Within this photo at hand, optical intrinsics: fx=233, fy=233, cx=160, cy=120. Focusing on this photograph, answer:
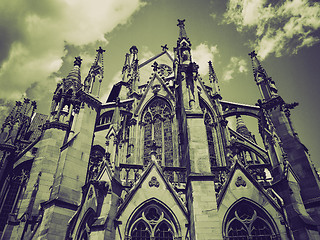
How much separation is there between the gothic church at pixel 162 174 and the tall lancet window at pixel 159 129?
2.8 inches

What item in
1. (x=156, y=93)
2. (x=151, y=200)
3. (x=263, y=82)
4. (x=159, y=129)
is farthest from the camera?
(x=156, y=93)

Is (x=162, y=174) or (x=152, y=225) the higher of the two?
(x=162, y=174)

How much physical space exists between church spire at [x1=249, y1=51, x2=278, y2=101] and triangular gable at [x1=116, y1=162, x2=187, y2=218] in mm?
9217

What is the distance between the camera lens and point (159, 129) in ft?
49.7

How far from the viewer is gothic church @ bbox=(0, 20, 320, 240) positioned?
912 cm

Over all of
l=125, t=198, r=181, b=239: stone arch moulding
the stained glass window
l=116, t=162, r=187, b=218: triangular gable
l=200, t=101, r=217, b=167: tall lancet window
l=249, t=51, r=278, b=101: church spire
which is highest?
l=249, t=51, r=278, b=101: church spire

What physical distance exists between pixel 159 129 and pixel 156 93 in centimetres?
299

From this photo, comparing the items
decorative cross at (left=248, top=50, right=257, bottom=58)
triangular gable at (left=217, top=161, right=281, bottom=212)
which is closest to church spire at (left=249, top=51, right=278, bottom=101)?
decorative cross at (left=248, top=50, right=257, bottom=58)

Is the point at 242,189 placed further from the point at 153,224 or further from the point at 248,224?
the point at 153,224

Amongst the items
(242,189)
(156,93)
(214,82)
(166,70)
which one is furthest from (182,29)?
(242,189)

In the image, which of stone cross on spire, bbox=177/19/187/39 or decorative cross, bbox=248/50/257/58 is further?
decorative cross, bbox=248/50/257/58

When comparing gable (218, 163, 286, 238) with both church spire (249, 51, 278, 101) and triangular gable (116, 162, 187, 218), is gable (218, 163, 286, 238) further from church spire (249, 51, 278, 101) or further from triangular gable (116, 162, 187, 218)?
church spire (249, 51, 278, 101)

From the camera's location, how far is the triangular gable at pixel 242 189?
9581mm

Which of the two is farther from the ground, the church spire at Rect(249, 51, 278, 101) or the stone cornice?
the church spire at Rect(249, 51, 278, 101)
